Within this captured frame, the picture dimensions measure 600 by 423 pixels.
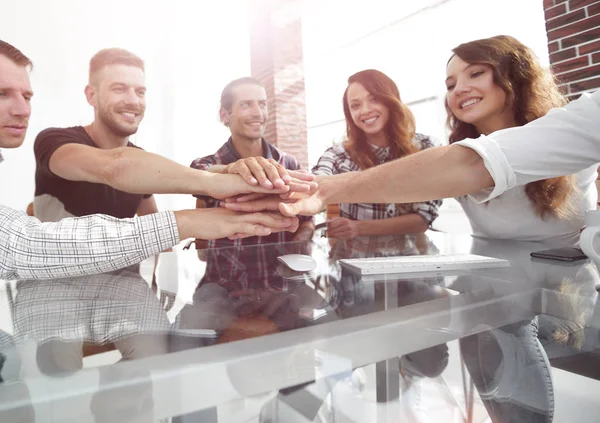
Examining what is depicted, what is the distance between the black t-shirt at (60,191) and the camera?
172cm

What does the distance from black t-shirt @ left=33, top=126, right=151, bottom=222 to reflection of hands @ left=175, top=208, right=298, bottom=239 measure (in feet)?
3.39

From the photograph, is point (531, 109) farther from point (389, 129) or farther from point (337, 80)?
point (337, 80)

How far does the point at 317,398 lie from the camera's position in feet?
1.40

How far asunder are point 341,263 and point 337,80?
2156mm

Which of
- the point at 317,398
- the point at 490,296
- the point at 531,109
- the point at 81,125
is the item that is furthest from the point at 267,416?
the point at 81,125

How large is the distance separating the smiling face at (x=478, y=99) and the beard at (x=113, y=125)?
1.45 meters

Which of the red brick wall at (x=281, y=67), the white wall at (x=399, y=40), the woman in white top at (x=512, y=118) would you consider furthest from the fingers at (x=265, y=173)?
the white wall at (x=399, y=40)

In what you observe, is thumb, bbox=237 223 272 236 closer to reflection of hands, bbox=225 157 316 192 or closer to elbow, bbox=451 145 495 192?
reflection of hands, bbox=225 157 316 192

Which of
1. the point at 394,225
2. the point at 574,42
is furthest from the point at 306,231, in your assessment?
the point at 574,42

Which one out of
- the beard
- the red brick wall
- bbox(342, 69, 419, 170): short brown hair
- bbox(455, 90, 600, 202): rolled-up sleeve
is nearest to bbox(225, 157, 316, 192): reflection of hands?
bbox(455, 90, 600, 202): rolled-up sleeve

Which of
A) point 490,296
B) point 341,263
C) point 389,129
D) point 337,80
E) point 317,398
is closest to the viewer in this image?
point 317,398

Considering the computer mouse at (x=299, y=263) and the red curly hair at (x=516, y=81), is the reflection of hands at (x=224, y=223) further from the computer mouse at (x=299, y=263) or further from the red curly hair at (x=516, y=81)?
the red curly hair at (x=516, y=81)

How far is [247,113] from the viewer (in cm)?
229

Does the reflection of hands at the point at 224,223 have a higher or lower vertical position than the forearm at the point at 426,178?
lower
